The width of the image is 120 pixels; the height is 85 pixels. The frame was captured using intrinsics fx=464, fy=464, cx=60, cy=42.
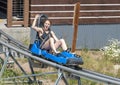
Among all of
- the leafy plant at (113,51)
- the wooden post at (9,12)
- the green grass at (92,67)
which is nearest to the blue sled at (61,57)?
the green grass at (92,67)

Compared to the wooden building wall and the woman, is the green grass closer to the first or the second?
the wooden building wall

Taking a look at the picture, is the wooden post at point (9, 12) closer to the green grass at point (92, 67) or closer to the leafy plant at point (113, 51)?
the green grass at point (92, 67)

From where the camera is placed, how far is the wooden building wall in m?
14.6

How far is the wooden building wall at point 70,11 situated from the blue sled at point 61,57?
5270 millimetres

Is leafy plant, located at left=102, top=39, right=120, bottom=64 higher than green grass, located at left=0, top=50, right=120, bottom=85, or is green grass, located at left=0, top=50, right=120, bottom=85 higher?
leafy plant, located at left=102, top=39, right=120, bottom=64

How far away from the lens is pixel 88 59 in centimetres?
1331

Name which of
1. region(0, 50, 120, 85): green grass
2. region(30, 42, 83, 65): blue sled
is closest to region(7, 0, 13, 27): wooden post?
region(0, 50, 120, 85): green grass

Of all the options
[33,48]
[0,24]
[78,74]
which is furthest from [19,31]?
[78,74]

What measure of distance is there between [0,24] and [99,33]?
3247 mm

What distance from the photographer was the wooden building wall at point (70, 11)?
48.0ft

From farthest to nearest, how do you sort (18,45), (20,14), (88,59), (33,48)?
1. (20,14)
2. (88,59)
3. (18,45)
4. (33,48)

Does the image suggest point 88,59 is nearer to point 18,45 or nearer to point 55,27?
point 55,27

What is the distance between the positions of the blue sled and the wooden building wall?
5270 mm

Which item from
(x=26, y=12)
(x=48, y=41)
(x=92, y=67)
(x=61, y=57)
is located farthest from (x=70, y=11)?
(x=61, y=57)
